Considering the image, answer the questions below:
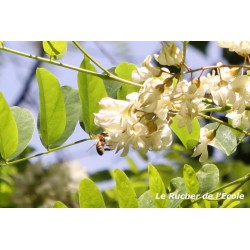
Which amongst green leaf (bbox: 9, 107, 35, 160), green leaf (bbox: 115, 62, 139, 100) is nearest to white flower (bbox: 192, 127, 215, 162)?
green leaf (bbox: 115, 62, 139, 100)

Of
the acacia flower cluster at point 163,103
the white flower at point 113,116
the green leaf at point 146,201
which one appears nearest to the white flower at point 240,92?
the acacia flower cluster at point 163,103

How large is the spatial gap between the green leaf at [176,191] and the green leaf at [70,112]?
0.16 metres

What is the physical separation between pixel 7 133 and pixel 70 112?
0.09m

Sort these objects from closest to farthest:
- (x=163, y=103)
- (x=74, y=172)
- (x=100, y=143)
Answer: (x=163, y=103), (x=100, y=143), (x=74, y=172)

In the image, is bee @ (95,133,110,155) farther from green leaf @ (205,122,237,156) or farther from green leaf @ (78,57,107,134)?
green leaf @ (205,122,237,156)

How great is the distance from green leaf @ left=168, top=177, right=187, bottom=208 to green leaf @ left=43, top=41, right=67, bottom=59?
0.23 m

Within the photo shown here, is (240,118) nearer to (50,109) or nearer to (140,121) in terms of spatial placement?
(140,121)

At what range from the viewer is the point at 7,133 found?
0.96 metres

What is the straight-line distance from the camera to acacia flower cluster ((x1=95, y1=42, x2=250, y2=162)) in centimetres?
80

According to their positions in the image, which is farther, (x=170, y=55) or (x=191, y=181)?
(x=191, y=181)

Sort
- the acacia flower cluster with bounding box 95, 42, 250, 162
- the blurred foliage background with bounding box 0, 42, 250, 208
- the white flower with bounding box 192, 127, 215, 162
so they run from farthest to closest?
the blurred foliage background with bounding box 0, 42, 250, 208 → the white flower with bounding box 192, 127, 215, 162 → the acacia flower cluster with bounding box 95, 42, 250, 162

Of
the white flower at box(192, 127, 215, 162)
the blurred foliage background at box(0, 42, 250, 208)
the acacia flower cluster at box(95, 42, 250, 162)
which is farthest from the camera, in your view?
the blurred foliage background at box(0, 42, 250, 208)

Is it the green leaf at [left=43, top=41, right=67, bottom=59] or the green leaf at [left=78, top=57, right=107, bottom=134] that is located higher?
the green leaf at [left=43, top=41, right=67, bottom=59]

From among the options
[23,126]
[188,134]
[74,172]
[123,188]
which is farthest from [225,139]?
[74,172]
